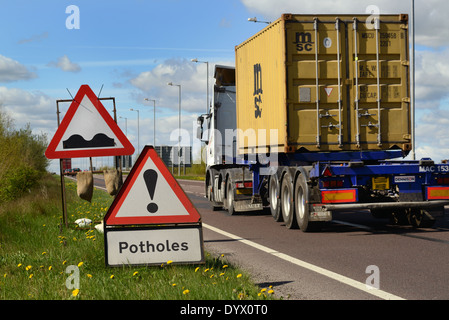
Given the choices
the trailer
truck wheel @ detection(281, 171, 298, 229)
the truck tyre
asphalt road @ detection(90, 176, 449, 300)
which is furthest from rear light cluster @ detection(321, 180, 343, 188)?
truck wheel @ detection(281, 171, 298, 229)

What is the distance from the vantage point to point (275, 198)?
1503 cm

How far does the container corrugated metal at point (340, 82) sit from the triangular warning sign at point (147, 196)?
688 cm

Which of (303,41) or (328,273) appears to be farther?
(303,41)

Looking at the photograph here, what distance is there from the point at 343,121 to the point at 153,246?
7604 millimetres

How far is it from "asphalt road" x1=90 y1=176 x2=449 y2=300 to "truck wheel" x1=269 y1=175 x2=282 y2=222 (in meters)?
0.25

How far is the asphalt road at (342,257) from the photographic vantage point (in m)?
6.81

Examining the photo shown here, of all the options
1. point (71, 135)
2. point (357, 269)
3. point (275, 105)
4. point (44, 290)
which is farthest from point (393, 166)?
point (44, 290)

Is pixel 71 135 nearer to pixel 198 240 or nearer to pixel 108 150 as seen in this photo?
pixel 108 150

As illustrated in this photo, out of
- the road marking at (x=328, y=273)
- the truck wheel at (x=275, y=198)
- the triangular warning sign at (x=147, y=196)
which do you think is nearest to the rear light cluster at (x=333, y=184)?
the road marking at (x=328, y=273)

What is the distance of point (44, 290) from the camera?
618 centimetres

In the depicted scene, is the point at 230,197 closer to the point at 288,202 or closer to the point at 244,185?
the point at 244,185

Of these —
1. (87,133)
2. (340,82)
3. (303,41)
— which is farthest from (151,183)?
(340,82)

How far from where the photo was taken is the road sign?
267 inches
